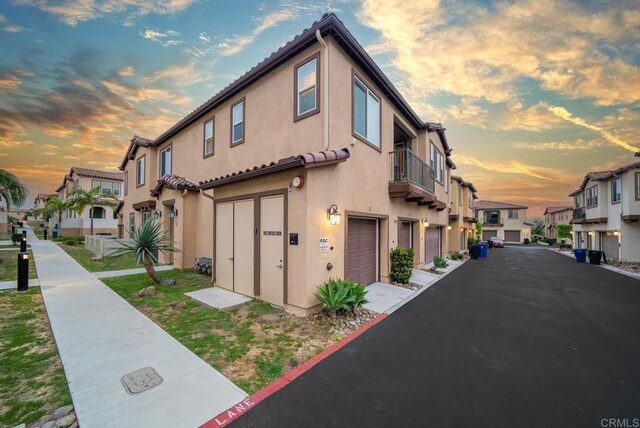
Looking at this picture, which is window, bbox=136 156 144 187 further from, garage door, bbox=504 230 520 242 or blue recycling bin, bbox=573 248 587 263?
garage door, bbox=504 230 520 242

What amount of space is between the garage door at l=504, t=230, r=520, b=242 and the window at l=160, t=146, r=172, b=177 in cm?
5649

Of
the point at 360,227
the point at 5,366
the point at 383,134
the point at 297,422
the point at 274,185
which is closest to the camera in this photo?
the point at 297,422

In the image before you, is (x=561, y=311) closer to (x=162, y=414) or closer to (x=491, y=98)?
(x=162, y=414)

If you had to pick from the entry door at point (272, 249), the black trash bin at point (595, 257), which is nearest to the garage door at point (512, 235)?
the black trash bin at point (595, 257)

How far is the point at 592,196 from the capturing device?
23688 millimetres

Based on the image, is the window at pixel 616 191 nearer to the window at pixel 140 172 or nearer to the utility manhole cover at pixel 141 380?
the utility manhole cover at pixel 141 380

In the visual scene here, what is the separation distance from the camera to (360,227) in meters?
8.77

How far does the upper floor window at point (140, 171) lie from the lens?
17.5 m

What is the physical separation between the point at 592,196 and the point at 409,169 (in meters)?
25.4

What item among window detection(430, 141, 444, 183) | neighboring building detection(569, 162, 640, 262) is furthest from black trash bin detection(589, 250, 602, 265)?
window detection(430, 141, 444, 183)

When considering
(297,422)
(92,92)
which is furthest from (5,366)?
(92,92)

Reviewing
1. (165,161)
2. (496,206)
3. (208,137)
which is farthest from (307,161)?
(496,206)

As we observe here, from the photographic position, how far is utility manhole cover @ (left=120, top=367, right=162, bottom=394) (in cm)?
341

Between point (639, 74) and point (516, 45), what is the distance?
640cm
